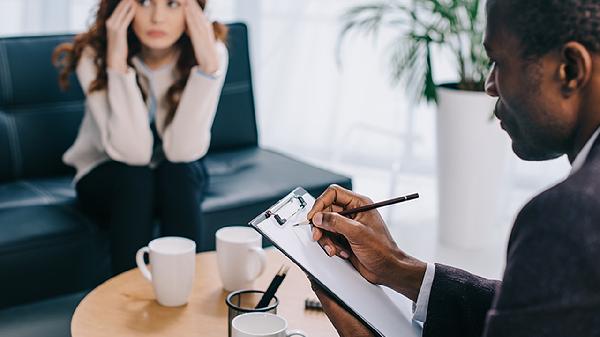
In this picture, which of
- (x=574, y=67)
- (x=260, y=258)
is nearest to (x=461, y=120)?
(x=260, y=258)

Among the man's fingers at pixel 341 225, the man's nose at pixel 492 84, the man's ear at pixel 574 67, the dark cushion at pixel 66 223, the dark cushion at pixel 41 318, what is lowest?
the dark cushion at pixel 41 318

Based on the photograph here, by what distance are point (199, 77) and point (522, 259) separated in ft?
5.12

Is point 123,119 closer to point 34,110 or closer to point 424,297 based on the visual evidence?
point 34,110

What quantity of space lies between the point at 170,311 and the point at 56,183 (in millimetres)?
1031

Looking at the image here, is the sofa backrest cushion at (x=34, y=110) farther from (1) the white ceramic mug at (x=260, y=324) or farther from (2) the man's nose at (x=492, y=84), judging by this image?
(2) the man's nose at (x=492, y=84)

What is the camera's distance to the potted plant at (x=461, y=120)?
9.09ft

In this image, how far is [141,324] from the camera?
1454mm

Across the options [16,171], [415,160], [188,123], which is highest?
[188,123]

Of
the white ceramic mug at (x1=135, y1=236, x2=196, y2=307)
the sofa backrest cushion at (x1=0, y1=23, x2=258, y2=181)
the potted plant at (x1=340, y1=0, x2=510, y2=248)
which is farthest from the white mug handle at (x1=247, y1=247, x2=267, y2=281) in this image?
the potted plant at (x1=340, y1=0, x2=510, y2=248)

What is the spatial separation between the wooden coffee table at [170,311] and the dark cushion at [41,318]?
476mm

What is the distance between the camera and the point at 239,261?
1584 millimetres

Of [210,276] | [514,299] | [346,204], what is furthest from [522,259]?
[210,276]

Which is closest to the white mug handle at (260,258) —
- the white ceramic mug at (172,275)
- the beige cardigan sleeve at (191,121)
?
the white ceramic mug at (172,275)

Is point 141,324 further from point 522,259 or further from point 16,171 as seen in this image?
point 16,171
